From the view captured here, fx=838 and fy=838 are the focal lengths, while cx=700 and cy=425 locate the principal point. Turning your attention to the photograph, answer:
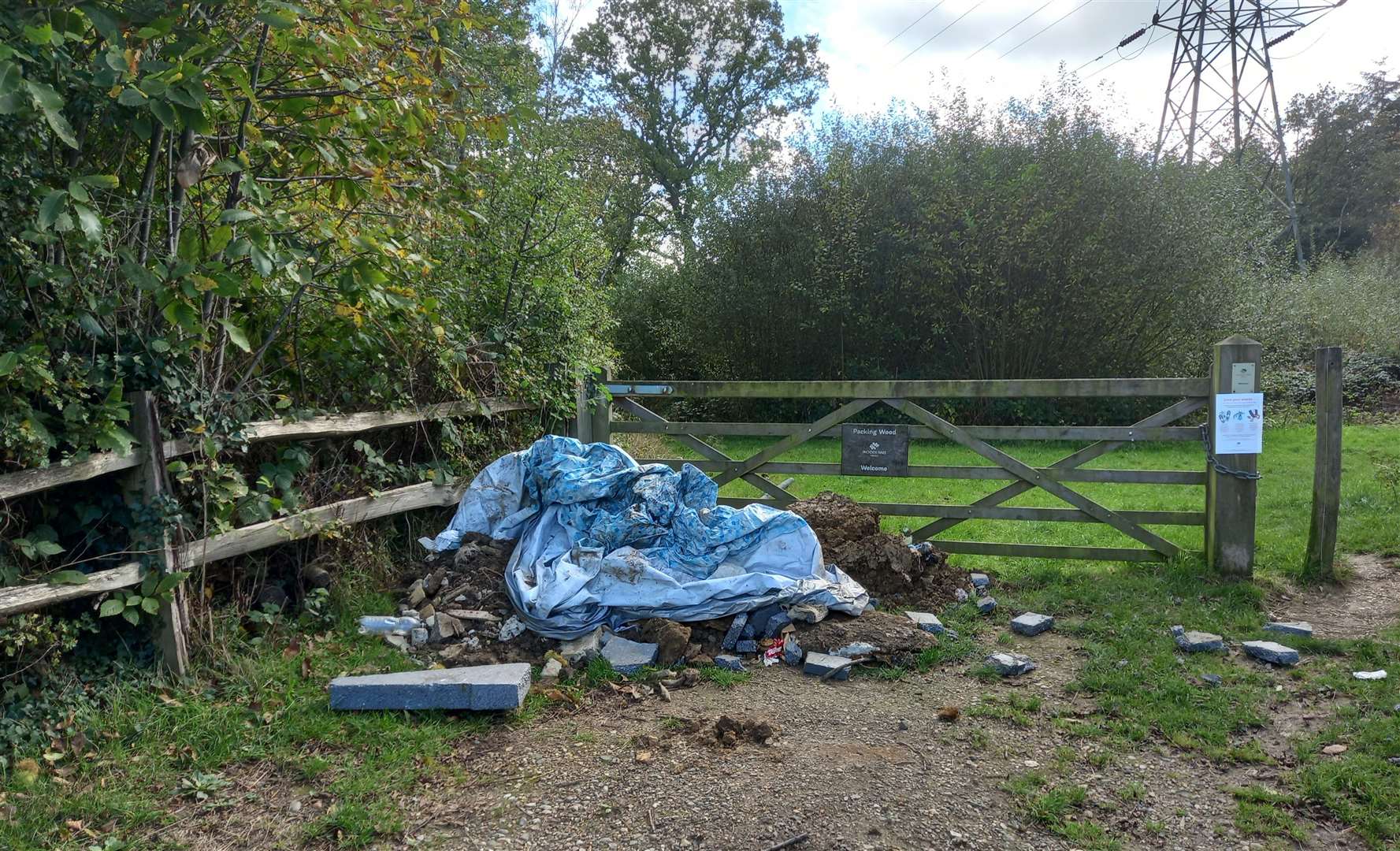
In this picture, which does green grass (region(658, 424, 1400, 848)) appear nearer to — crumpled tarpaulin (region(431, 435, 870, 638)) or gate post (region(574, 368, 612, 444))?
crumpled tarpaulin (region(431, 435, 870, 638))

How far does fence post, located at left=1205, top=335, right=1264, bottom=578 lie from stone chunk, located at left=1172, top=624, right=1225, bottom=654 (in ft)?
4.09

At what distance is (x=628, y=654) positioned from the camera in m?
4.79

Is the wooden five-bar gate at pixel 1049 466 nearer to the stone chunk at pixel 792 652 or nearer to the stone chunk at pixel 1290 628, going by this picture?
the stone chunk at pixel 1290 628

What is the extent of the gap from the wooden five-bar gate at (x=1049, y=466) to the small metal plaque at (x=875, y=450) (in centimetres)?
9

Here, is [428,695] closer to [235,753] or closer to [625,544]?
[235,753]

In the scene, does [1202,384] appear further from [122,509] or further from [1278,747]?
[122,509]

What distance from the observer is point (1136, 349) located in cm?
1509

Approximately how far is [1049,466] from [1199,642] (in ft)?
5.98

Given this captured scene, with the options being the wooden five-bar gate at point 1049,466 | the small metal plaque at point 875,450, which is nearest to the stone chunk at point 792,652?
the wooden five-bar gate at point 1049,466

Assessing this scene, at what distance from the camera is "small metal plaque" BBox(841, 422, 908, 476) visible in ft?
21.7

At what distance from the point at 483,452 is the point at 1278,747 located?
5274mm

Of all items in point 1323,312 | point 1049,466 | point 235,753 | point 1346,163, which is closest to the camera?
point 235,753

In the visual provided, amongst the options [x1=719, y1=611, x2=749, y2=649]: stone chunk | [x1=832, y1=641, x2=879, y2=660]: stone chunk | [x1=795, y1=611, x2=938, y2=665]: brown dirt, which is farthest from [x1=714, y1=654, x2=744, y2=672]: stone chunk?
[x1=832, y1=641, x2=879, y2=660]: stone chunk

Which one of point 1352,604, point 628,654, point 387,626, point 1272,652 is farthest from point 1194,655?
point 387,626
